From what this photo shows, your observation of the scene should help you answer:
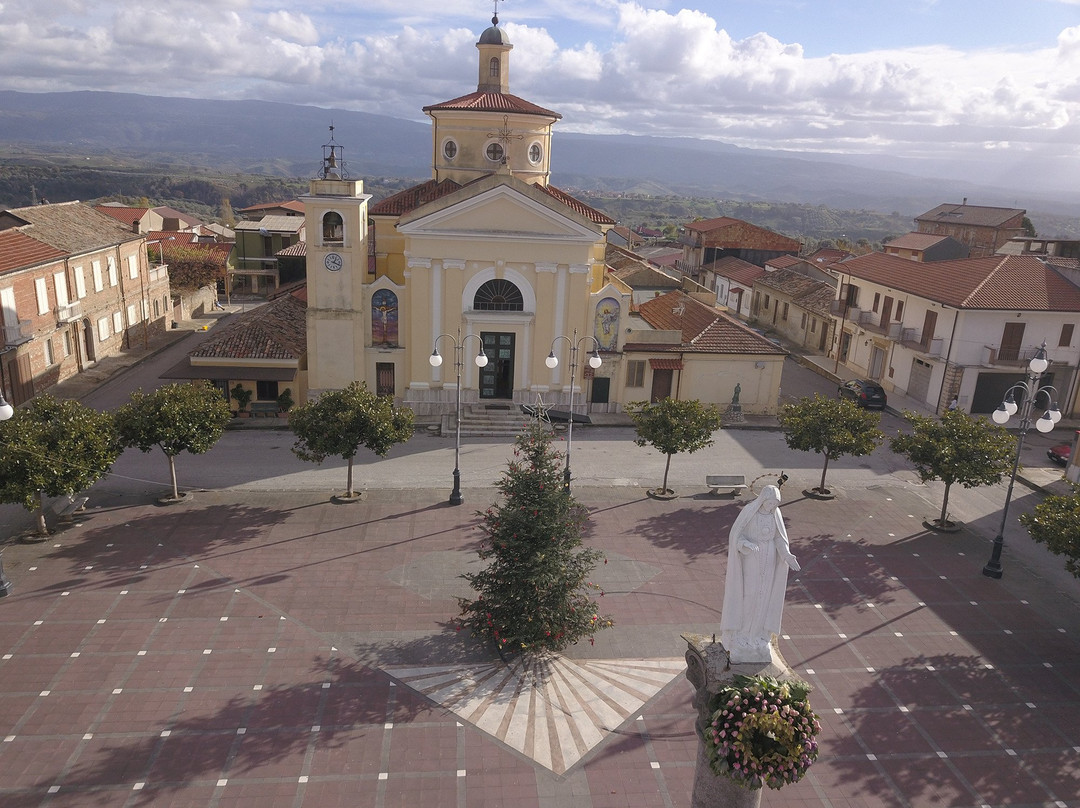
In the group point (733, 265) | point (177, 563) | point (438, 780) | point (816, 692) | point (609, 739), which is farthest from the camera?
point (733, 265)

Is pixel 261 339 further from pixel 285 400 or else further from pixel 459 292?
pixel 459 292

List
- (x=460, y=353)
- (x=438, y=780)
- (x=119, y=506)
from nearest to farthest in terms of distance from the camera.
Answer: (x=438, y=780) → (x=119, y=506) → (x=460, y=353)

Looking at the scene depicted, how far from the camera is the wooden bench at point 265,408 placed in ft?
110

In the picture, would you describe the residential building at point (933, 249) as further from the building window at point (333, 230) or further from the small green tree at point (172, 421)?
the small green tree at point (172, 421)

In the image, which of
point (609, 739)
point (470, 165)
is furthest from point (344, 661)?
point (470, 165)

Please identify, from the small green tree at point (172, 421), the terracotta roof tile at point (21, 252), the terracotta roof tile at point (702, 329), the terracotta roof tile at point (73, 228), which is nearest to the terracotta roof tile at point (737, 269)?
the terracotta roof tile at point (702, 329)

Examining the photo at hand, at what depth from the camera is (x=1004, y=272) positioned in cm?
3766

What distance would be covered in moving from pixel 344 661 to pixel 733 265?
57.9 metres

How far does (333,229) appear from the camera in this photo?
3281 centimetres

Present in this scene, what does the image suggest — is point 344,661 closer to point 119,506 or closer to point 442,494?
point 442,494

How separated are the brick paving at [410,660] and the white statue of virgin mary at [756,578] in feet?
14.6

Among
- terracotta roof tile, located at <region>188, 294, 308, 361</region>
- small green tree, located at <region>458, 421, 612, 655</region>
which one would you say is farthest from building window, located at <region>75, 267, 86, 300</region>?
small green tree, located at <region>458, 421, 612, 655</region>

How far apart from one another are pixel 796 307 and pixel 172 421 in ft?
139

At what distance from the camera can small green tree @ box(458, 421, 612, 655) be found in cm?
1655
